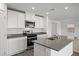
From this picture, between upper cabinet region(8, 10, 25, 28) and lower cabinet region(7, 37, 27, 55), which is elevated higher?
upper cabinet region(8, 10, 25, 28)

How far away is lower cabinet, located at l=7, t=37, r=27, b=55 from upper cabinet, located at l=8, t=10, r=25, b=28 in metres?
0.71

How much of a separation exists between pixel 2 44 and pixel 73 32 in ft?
13.9

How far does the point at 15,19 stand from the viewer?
379 cm

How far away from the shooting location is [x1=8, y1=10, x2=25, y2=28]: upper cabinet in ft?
11.9

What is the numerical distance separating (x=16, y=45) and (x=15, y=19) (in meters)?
1.17

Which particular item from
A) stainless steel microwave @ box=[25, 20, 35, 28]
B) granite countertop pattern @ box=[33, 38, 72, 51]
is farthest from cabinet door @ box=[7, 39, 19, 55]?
stainless steel microwave @ box=[25, 20, 35, 28]

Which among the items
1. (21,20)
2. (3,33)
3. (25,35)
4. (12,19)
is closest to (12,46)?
(3,33)

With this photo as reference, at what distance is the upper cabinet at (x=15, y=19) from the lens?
3.62 metres

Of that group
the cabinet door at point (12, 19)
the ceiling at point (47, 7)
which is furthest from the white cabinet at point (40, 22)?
the cabinet door at point (12, 19)

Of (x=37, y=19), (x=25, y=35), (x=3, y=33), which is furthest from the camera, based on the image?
(x=37, y=19)

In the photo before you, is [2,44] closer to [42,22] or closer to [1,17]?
[1,17]

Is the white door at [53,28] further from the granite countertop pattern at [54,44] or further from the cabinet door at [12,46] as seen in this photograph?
the granite countertop pattern at [54,44]

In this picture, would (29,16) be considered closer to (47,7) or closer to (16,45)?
(47,7)

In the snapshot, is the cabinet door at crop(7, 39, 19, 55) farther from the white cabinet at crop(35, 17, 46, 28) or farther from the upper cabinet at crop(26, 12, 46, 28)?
the white cabinet at crop(35, 17, 46, 28)
